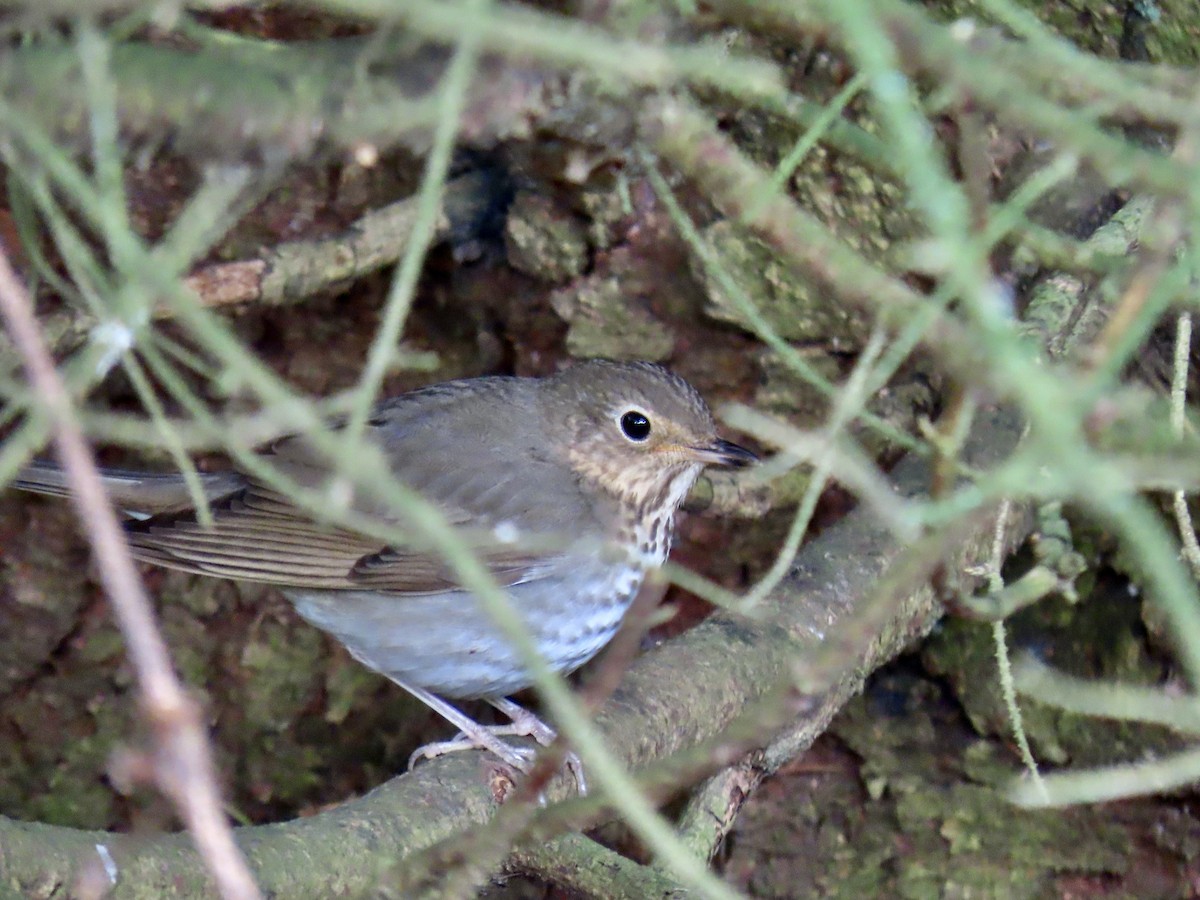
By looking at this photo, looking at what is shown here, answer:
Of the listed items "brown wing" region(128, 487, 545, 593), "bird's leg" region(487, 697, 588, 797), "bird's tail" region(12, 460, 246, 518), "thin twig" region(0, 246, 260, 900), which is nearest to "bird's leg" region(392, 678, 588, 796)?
"bird's leg" region(487, 697, 588, 797)

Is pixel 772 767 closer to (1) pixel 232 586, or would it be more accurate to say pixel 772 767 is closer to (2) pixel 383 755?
(2) pixel 383 755

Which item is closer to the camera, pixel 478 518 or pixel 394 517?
pixel 394 517

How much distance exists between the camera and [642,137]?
2.36 metres

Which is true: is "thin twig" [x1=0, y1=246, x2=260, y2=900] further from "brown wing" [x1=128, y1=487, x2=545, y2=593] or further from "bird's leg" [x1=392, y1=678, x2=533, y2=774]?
"brown wing" [x1=128, y1=487, x2=545, y2=593]

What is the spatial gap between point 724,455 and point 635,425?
10.3 inches

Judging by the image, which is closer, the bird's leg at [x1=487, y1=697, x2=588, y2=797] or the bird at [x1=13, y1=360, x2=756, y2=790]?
the bird at [x1=13, y1=360, x2=756, y2=790]

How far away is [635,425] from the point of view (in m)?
3.51

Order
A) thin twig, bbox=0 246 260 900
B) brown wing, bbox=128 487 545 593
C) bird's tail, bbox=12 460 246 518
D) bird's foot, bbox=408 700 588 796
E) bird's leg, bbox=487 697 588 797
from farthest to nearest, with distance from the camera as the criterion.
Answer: bird's leg, bbox=487 697 588 797 < bird's tail, bbox=12 460 246 518 < brown wing, bbox=128 487 545 593 < bird's foot, bbox=408 700 588 796 < thin twig, bbox=0 246 260 900

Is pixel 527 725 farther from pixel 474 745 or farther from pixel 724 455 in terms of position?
pixel 724 455

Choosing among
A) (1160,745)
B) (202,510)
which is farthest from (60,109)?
(1160,745)

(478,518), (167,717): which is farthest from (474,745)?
(167,717)

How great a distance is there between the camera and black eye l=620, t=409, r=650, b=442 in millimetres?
3488

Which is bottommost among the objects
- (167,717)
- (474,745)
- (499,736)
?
(499,736)

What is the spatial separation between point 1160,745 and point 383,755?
2.19m
